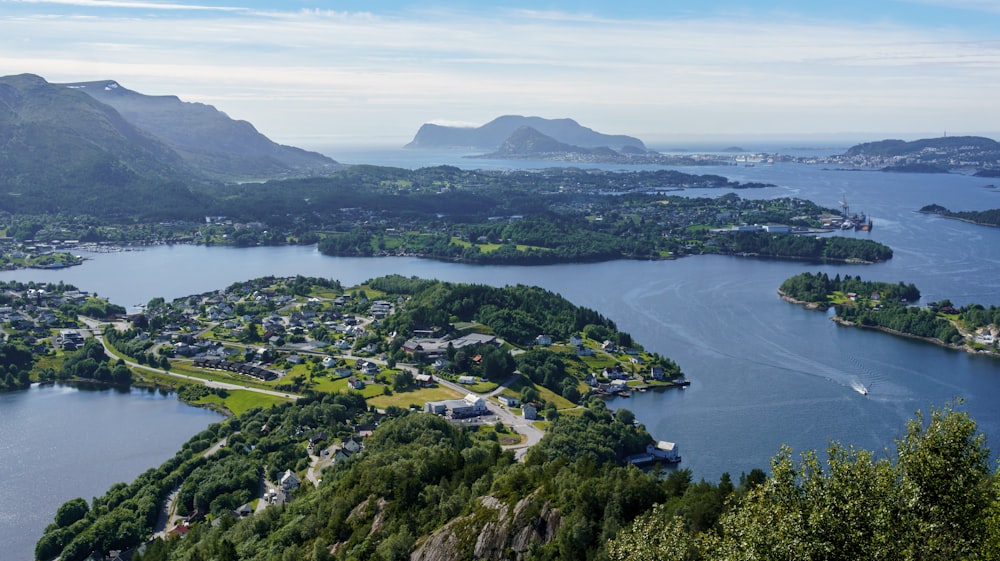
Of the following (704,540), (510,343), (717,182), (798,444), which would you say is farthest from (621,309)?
(717,182)

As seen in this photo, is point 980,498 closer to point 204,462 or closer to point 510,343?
point 204,462

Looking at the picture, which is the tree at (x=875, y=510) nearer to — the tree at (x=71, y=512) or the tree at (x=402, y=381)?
the tree at (x=71, y=512)

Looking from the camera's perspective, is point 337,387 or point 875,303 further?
point 875,303

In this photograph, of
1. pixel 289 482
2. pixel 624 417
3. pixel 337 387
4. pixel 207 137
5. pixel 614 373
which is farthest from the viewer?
pixel 207 137

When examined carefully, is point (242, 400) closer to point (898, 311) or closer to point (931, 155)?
point (898, 311)

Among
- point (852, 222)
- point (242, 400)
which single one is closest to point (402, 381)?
point (242, 400)

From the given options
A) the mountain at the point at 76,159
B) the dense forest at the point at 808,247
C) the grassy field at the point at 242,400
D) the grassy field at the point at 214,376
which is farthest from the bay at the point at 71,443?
the mountain at the point at 76,159
